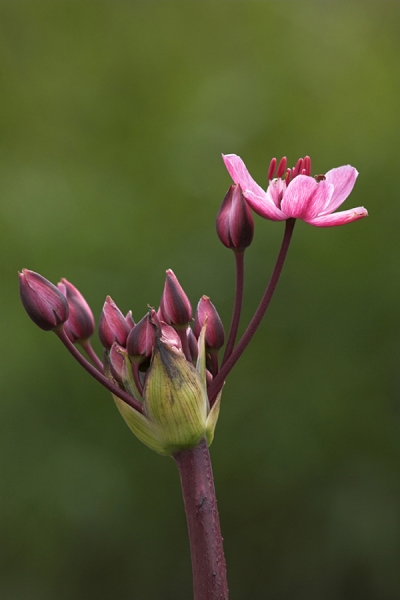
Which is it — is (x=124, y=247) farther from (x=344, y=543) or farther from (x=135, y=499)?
(x=344, y=543)

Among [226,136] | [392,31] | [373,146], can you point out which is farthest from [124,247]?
[392,31]

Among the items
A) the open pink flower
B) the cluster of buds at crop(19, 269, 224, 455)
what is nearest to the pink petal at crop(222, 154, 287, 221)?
the open pink flower

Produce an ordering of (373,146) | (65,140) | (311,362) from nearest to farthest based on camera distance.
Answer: (311,362), (373,146), (65,140)

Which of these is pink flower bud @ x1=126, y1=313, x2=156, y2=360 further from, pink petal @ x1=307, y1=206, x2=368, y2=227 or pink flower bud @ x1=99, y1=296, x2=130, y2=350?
pink petal @ x1=307, y1=206, x2=368, y2=227

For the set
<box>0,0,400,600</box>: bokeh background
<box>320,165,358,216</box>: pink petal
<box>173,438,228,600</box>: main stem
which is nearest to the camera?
<box>173,438,228,600</box>: main stem

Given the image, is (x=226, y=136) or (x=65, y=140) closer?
(x=226, y=136)

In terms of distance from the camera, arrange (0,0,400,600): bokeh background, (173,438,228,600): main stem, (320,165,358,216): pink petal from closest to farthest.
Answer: (173,438,228,600): main stem, (320,165,358,216): pink petal, (0,0,400,600): bokeh background

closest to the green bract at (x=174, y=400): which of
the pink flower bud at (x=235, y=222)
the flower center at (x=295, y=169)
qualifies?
the pink flower bud at (x=235, y=222)

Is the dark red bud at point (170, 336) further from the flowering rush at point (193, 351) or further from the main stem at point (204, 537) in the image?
the main stem at point (204, 537)

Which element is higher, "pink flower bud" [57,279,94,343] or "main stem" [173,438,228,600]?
"pink flower bud" [57,279,94,343]
